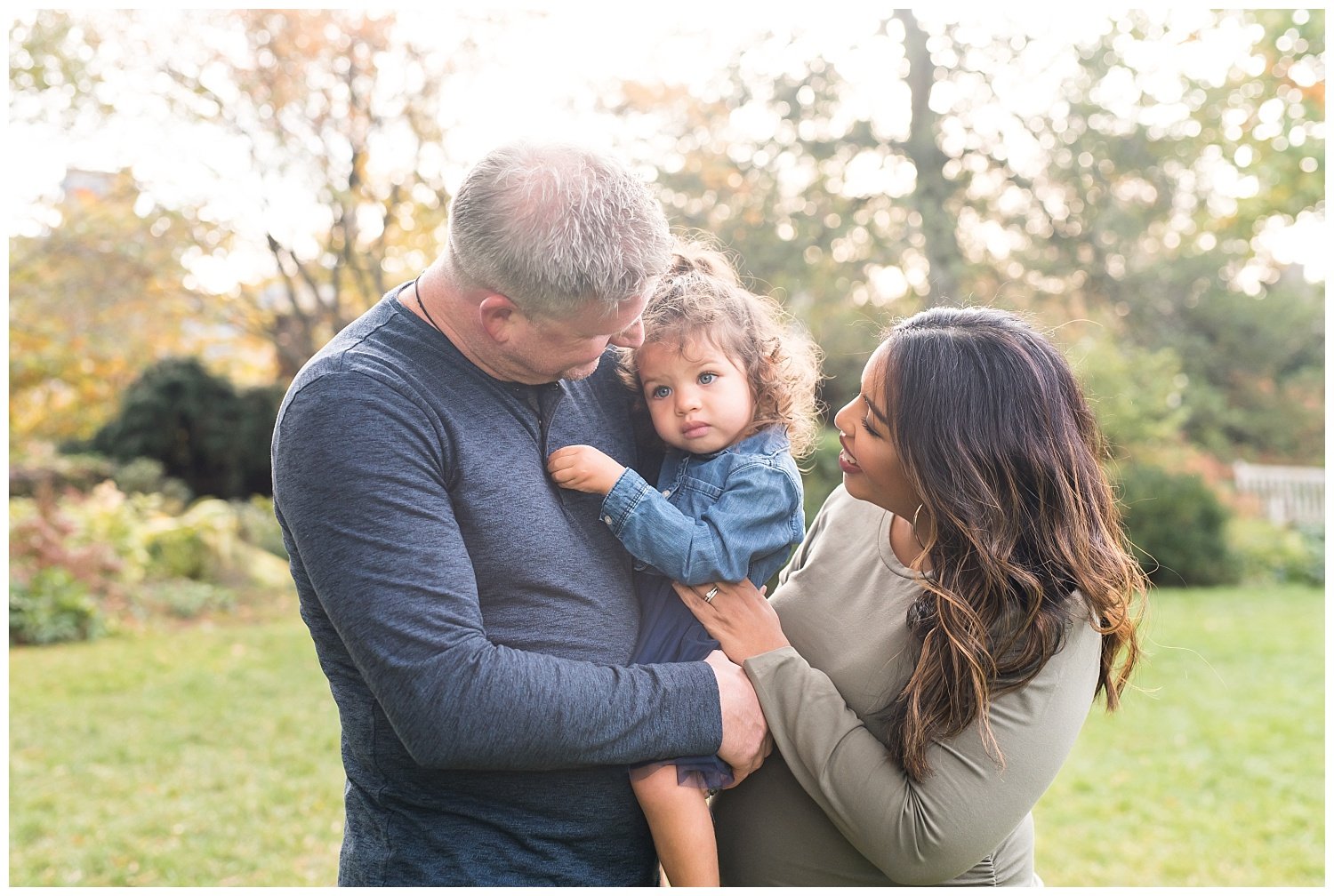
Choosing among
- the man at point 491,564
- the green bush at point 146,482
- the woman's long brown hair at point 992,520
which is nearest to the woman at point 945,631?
the woman's long brown hair at point 992,520

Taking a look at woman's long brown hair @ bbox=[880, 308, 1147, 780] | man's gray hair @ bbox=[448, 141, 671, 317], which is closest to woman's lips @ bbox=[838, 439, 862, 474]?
woman's long brown hair @ bbox=[880, 308, 1147, 780]

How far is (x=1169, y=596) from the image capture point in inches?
475

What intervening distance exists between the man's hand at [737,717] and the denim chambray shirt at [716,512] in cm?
19

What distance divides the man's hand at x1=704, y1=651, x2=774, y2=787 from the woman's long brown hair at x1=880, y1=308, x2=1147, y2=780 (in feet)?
0.77

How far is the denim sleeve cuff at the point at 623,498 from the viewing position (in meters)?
1.98

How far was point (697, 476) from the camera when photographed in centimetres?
219

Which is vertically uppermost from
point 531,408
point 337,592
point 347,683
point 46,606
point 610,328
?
point 610,328

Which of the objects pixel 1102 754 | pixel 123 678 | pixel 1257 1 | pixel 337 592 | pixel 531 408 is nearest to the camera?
pixel 337 592

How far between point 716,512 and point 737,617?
21 centimetres

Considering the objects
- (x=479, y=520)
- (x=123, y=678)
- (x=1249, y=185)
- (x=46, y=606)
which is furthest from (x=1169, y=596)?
(x=479, y=520)

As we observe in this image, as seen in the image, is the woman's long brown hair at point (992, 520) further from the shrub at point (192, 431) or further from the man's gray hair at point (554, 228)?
the shrub at point (192, 431)

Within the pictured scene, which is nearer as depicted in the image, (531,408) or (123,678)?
(531,408)

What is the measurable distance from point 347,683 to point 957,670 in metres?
1.03

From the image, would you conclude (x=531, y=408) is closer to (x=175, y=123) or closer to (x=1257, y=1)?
(x=1257, y=1)
